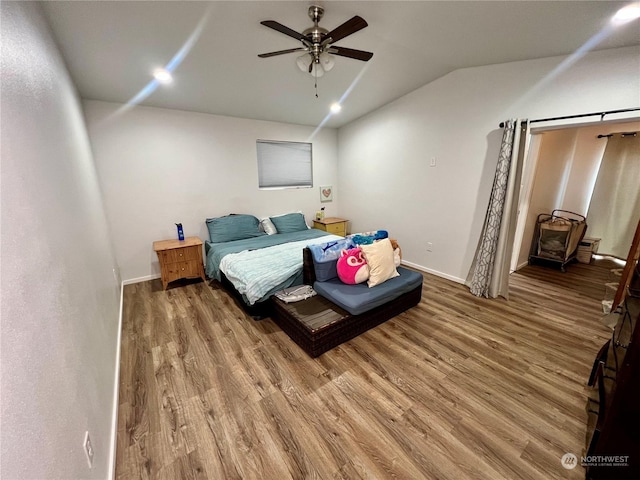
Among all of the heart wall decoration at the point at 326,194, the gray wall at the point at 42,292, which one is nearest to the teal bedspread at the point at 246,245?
the heart wall decoration at the point at 326,194

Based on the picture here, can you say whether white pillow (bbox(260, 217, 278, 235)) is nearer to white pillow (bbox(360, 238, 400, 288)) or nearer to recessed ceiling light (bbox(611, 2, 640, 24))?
white pillow (bbox(360, 238, 400, 288))

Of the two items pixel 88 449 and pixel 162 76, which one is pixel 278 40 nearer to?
pixel 162 76

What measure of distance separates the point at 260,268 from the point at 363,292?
114cm

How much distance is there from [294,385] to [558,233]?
4426mm

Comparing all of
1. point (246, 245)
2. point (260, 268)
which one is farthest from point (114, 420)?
point (246, 245)

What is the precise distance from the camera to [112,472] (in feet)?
4.13

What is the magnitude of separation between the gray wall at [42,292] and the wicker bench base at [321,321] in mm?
1278

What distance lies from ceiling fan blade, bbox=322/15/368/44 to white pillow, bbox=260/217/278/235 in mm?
2885

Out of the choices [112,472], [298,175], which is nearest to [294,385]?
[112,472]

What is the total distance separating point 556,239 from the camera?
149 inches

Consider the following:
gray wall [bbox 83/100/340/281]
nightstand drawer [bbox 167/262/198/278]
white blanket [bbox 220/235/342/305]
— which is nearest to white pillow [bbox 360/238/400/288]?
white blanket [bbox 220/235/342/305]

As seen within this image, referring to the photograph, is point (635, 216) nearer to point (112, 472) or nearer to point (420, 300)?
point (420, 300)

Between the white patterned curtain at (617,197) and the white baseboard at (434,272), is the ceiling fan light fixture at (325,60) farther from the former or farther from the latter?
the white patterned curtain at (617,197)

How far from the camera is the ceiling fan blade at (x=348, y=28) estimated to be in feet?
5.02
